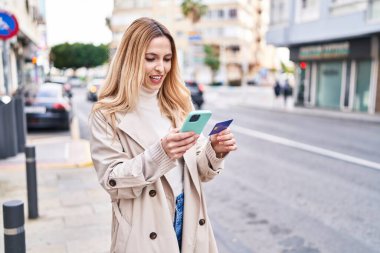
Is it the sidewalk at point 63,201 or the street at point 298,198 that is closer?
the sidewalk at point 63,201

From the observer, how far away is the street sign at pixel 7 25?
6770mm

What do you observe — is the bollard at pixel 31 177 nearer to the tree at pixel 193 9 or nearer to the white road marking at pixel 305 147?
the white road marking at pixel 305 147

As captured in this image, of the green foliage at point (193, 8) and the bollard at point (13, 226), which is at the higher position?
the green foliage at point (193, 8)

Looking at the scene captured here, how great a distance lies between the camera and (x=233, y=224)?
473 centimetres

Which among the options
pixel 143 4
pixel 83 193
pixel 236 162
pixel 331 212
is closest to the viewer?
pixel 331 212

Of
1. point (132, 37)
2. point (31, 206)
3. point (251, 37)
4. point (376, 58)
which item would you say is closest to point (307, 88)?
point (376, 58)

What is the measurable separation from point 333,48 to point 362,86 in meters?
2.91

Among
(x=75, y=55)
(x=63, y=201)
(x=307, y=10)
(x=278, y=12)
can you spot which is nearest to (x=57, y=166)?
(x=63, y=201)

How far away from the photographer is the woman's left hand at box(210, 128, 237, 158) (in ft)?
6.16

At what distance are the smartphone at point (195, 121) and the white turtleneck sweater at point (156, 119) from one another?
333 millimetres

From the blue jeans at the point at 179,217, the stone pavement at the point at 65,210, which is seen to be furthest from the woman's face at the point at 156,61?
the stone pavement at the point at 65,210

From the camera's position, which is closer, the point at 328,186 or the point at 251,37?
the point at 328,186

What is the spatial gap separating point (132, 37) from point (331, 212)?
4.26 metres

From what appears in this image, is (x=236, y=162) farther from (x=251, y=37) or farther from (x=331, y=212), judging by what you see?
(x=251, y=37)
